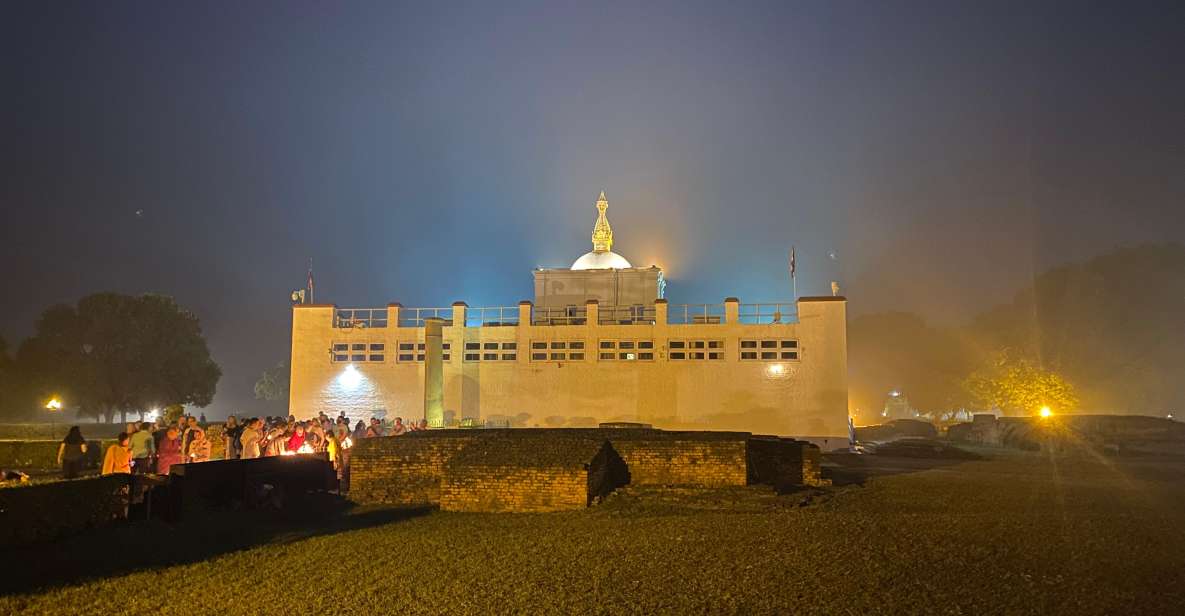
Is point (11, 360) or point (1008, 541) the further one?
point (11, 360)

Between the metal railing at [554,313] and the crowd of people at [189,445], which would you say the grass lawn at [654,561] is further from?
the metal railing at [554,313]

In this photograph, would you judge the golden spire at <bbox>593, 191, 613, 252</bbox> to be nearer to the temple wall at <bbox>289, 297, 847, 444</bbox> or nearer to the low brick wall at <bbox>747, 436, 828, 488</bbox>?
the temple wall at <bbox>289, 297, 847, 444</bbox>

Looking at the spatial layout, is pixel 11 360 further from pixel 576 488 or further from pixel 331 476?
pixel 576 488

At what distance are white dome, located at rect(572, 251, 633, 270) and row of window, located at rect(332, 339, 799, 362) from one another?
34.3 feet

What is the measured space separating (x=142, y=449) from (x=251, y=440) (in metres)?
2.47

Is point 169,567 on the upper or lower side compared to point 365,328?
lower

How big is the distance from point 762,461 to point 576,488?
4.92 metres

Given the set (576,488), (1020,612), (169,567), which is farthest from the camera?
(576,488)

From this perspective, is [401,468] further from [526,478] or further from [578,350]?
[578,350]

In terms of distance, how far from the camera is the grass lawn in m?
8.39

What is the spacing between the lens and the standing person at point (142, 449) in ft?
52.5

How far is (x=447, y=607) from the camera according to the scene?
825 centimetres

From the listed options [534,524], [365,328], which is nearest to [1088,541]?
[534,524]

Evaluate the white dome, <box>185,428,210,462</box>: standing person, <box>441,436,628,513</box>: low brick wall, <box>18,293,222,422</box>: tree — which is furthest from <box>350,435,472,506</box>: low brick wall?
<box>18,293,222,422</box>: tree
